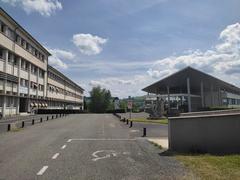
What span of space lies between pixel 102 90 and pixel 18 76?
275 ft

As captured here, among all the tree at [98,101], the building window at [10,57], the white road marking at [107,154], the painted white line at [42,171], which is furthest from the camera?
the tree at [98,101]

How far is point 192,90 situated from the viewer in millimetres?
73188

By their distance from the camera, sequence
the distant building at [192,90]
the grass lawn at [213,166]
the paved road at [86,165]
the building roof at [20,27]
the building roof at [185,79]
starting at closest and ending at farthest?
the grass lawn at [213,166], the paved road at [86,165], the building roof at [20,27], the building roof at [185,79], the distant building at [192,90]

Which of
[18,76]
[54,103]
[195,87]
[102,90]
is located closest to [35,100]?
[18,76]

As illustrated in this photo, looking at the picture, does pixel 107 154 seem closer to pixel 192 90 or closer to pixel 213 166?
pixel 213 166

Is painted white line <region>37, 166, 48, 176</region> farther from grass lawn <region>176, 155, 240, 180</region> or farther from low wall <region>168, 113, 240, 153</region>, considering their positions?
low wall <region>168, 113, 240, 153</region>

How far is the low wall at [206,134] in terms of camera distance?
416 inches

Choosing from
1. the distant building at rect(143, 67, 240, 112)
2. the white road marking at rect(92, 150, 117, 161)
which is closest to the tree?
the distant building at rect(143, 67, 240, 112)

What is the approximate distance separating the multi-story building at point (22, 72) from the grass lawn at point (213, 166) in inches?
1533

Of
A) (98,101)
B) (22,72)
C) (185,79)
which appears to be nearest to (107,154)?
(22,72)

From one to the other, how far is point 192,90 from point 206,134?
6423cm

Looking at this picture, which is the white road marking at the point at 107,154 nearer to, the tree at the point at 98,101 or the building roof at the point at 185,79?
the building roof at the point at 185,79

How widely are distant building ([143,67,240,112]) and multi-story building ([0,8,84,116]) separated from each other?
26.6 metres

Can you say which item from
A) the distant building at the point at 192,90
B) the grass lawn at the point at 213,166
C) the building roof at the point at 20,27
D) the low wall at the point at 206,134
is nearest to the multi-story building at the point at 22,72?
the building roof at the point at 20,27
